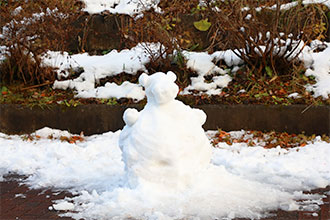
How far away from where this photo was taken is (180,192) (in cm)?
410

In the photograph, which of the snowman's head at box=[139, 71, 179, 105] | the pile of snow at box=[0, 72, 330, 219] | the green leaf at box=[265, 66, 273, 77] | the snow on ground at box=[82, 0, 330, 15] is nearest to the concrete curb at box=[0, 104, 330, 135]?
the green leaf at box=[265, 66, 273, 77]

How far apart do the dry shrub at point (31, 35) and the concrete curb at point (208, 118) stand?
1.10 m

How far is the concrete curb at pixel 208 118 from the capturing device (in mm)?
7051

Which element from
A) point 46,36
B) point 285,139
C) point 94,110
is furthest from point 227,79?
point 46,36

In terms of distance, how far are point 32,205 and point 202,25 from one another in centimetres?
608

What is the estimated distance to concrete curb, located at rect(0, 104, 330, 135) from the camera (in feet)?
23.1

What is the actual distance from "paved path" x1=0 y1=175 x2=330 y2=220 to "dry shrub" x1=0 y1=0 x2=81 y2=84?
3869 millimetres

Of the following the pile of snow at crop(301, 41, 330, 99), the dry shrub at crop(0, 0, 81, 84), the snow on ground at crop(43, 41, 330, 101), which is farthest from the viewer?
the dry shrub at crop(0, 0, 81, 84)

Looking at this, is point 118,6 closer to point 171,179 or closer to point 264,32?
point 264,32

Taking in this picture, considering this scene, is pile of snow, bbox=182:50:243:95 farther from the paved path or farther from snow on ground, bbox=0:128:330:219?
the paved path

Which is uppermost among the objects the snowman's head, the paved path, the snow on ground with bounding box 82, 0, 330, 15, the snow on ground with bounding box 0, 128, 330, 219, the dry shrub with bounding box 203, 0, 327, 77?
the snow on ground with bounding box 82, 0, 330, 15

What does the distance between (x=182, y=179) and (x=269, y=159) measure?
6.10 ft

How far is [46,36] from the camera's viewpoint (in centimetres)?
855

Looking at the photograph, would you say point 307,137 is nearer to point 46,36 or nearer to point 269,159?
point 269,159
